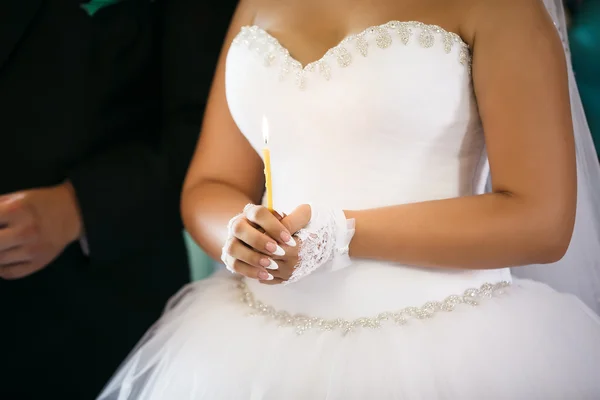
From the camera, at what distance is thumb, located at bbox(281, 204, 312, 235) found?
76 centimetres

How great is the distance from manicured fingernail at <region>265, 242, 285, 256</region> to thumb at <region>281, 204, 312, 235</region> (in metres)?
0.03

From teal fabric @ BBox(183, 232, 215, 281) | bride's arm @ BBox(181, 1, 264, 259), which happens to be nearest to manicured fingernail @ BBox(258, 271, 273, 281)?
bride's arm @ BBox(181, 1, 264, 259)

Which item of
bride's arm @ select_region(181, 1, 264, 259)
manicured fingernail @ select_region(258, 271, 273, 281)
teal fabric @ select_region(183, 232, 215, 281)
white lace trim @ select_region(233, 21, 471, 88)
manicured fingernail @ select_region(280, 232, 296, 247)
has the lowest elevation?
teal fabric @ select_region(183, 232, 215, 281)

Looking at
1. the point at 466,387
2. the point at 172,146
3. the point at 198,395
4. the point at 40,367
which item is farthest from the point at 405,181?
the point at 40,367

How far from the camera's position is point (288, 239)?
0.74m

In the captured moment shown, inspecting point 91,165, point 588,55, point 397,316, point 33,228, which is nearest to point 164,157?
point 91,165

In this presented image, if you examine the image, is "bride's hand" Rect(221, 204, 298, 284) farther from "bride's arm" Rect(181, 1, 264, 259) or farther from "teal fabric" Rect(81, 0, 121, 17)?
"teal fabric" Rect(81, 0, 121, 17)

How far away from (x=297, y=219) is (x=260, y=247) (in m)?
0.07

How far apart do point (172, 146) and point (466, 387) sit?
0.74 metres

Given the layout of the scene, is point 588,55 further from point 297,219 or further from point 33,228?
point 33,228

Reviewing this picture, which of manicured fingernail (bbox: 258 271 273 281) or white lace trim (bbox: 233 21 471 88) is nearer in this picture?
manicured fingernail (bbox: 258 271 273 281)

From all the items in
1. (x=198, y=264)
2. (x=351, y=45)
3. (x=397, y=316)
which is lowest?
(x=198, y=264)

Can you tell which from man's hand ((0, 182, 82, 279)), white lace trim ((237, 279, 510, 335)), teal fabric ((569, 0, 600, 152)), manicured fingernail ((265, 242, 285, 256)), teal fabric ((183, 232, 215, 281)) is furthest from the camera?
teal fabric ((183, 232, 215, 281))

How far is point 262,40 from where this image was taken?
0.99 meters
